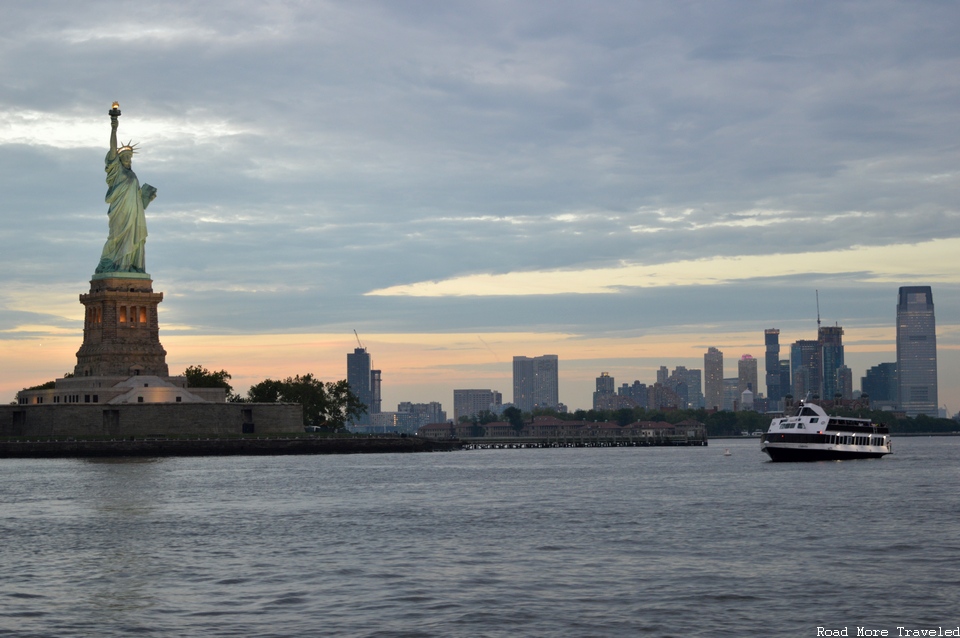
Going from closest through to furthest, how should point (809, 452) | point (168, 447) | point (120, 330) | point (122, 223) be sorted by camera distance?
point (809, 452)
point (168, 447)
point (120, 330)
point (122, 223)

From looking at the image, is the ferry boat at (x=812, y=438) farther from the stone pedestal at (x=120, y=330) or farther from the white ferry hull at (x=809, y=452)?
the stone pedestal at (x=120, y=330)

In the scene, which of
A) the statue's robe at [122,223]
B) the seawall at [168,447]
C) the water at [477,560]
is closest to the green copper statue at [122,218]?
the statue's robe at [122,223]

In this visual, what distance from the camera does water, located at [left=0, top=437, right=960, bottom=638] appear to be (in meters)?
33.7

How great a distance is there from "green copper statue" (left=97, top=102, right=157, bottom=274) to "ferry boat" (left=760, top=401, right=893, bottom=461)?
78.8 meters

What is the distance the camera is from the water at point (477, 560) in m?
33.7

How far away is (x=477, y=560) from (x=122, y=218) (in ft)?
388

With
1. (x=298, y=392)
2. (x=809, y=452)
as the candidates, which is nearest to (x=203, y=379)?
(x=298, y=392)

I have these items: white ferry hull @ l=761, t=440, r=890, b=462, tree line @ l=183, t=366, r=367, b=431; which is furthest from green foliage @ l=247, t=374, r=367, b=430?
white ferry hull @ l=761, t=440, r=890, b=462

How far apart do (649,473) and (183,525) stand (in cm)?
6182

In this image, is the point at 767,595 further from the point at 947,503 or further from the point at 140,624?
the point at 947,503

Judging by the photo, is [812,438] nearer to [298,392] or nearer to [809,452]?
[809,452]

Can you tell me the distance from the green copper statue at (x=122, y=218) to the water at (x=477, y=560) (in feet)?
232

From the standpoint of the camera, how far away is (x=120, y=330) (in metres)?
151

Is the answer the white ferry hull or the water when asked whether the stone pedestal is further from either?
the white ferry hull
